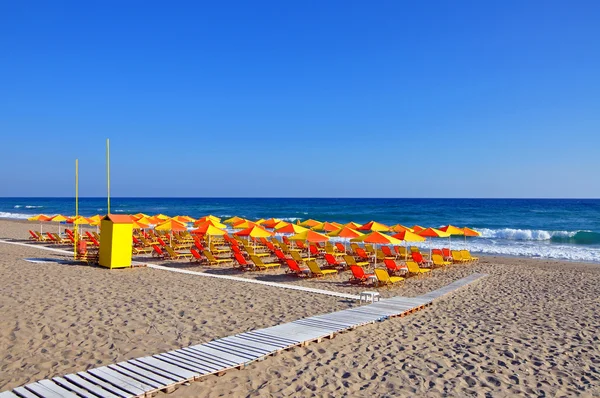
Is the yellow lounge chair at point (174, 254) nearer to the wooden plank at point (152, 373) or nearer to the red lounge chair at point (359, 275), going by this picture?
the red lounge chair at point (359, 275)

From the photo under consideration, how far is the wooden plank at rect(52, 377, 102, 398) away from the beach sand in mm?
384

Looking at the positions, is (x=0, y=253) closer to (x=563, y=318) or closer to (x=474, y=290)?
(x=474, y=290)

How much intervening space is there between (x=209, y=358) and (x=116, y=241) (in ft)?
27.5

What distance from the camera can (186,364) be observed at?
16.3ft

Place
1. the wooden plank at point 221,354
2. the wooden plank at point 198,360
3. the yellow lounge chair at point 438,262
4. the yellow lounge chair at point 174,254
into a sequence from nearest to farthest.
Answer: the wooden plank at point 198,360 → the wooden plank at point 221,354 → the yellow lounge chair at point 438,262 → the yellow lounge chair at point 174,254

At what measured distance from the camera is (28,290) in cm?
905

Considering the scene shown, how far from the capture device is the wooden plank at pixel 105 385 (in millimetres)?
4166

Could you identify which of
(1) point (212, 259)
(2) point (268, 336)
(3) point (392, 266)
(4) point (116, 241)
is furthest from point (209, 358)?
(1) point (212, 259)

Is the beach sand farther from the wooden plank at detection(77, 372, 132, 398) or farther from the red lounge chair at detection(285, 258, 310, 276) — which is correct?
the red lounge chair at detection(285, 258, 310, 276)

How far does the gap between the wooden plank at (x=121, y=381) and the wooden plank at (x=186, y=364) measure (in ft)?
1.80

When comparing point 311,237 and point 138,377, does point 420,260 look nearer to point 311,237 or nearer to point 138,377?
point 311,237

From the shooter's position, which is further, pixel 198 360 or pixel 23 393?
pixel 198 360

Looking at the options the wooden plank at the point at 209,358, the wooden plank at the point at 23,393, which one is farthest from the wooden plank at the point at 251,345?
the wooden plank at the point at 23,393

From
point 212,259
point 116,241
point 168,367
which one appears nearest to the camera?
point 168,367
